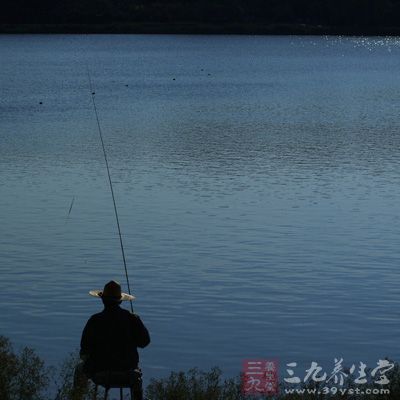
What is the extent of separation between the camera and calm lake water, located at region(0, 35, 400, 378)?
19.5 meters

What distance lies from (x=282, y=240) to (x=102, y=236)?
3.78 metres

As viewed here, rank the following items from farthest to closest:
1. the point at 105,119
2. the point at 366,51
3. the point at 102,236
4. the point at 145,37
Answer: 1. the point at 145,37
2. the point at 366,51
3. the point at 105,119
4. the point at 102,236

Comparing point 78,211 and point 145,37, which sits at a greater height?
point 145,37

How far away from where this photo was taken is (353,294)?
21.8 m

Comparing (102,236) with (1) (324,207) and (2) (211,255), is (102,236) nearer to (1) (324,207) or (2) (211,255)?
(2) (211,255)

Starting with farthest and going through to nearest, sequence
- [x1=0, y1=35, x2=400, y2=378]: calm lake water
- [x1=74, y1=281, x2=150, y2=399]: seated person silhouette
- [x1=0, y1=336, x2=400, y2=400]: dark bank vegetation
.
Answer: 1. [x1=0, y1=35, x2=400, y2=378]: calm lake water
2. [x1=0, y1=336, x2=400, y2=400]: dark bank vegetation
3. [x1=74, y1=281, x2=150, y2=399]: seated person silhouette

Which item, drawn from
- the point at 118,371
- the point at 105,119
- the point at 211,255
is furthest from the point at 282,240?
the point at 105,119
